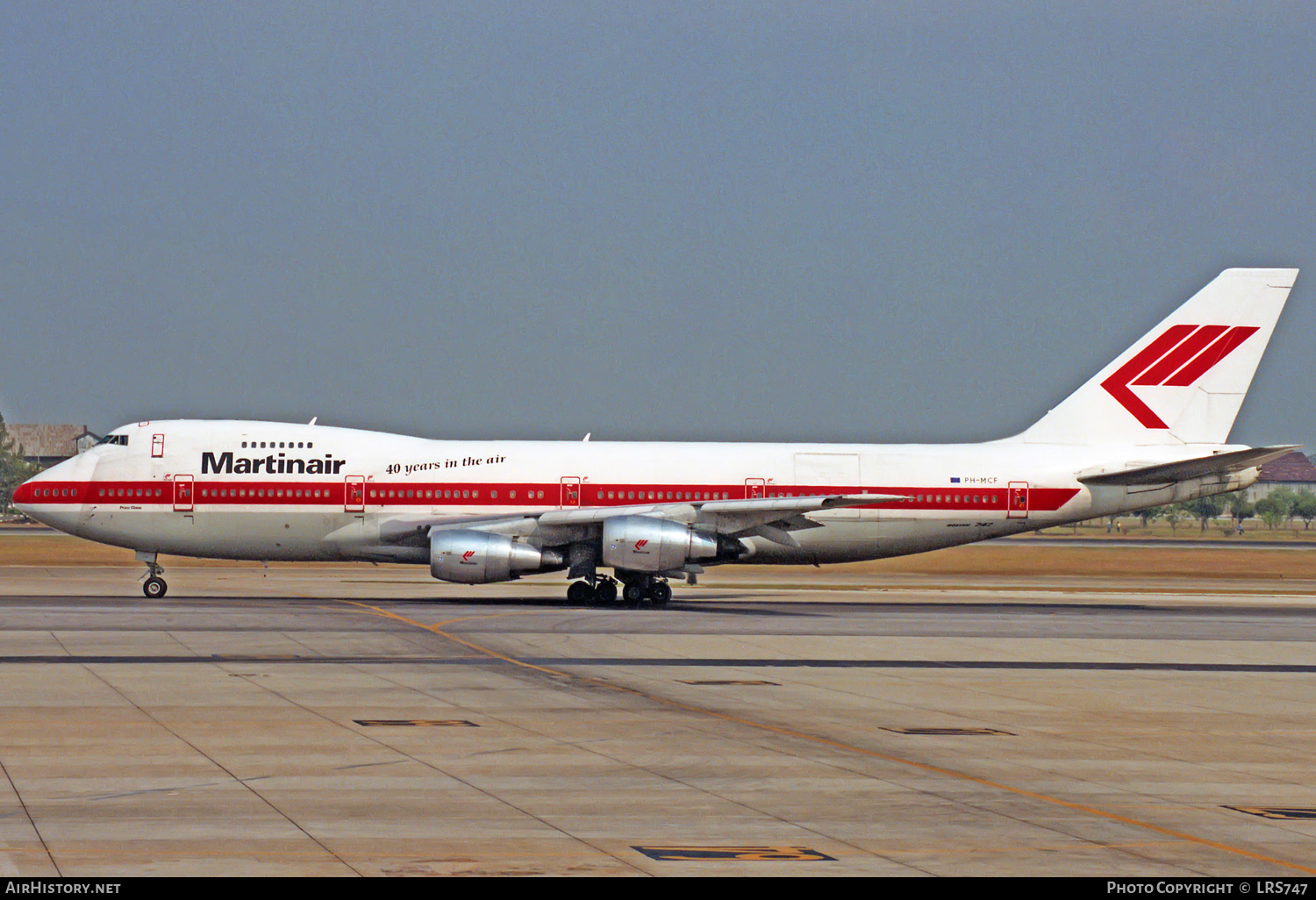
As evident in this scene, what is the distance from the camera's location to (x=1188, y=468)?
151 ft

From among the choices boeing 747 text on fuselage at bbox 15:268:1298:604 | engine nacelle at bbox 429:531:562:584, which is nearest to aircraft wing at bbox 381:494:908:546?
boeing 747 text on fuselage at bbox 15:268:1298:604

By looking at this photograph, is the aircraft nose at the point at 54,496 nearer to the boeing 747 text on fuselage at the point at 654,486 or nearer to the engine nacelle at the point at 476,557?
the boeing 747 text on fuselage at the point at 654,486

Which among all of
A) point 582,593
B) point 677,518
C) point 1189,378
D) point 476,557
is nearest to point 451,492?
point 476,557

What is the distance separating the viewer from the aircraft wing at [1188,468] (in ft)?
145

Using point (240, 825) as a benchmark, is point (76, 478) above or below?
above

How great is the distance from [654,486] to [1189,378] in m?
17.6

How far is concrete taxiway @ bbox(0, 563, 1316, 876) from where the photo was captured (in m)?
11.8

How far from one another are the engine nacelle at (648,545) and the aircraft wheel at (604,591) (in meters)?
1.66

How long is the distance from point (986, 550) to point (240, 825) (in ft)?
273

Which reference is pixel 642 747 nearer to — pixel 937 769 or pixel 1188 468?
pixel 937 769

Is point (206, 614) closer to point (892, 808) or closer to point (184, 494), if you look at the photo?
point (184, 494)

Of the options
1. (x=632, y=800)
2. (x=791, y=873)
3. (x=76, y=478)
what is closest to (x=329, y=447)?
(x=76, y=478)

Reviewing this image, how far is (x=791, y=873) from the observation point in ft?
36.1

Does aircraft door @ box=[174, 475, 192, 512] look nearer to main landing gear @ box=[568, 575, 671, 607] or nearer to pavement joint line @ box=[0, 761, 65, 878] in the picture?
main landing gear @ box=[568, 575, 671, 607]
